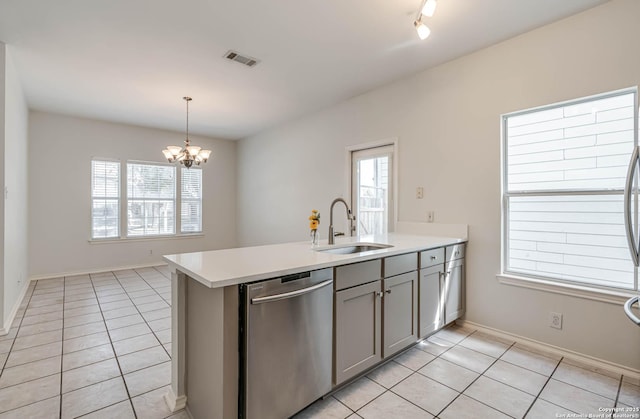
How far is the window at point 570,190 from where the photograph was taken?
7.37 ft

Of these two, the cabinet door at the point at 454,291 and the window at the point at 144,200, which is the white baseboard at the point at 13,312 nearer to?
the window at the point at 144,200

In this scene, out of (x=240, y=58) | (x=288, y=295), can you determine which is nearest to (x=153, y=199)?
(x=240, y=58)

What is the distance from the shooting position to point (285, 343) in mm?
1548

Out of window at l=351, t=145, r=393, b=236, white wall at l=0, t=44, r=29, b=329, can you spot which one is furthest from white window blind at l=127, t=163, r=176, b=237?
window at l=351, t=145, r=393, b=236

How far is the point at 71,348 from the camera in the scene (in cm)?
256

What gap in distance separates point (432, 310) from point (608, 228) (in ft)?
4.76

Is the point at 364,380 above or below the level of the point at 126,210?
below

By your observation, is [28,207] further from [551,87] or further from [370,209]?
[551,87]

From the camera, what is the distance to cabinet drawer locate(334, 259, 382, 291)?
73.0 inches

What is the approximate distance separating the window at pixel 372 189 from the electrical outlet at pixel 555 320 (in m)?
1.74

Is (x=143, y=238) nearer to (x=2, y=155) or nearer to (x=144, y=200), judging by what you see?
(x=144, y=200)

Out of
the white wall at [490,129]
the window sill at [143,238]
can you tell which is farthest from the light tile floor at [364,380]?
the window sill at [143,238]

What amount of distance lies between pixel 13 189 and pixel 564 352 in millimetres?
5769

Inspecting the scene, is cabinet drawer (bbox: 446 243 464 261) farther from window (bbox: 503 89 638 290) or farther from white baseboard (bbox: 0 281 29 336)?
white baseboard (bbox: 0 281 29 336)
